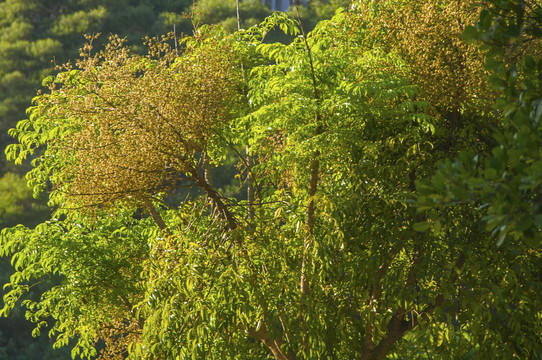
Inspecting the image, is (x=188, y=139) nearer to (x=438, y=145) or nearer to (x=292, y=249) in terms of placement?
(x=292, y=249)

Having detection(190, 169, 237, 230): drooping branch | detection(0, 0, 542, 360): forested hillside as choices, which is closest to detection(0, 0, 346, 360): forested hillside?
detection(0, 0, 542, 360): forested hillside

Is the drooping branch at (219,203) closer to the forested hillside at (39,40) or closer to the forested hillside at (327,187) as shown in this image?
the forested hillside at (327,187)

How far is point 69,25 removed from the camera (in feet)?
70.2

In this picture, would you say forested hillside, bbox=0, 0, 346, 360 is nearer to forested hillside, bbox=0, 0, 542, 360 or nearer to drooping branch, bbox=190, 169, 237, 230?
forested hillside, bbox=0, 0, 542, 360

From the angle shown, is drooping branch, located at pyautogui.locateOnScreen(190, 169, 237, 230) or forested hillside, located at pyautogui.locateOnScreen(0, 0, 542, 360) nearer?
forested hillside, located at pyautogui.locateOnScreen(0, 0, 542, 360)

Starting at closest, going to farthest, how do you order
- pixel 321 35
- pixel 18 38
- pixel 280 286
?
pixel 280 286 < pixel 321 35 < pixel 18 38

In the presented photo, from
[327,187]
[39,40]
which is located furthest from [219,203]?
[39,40]

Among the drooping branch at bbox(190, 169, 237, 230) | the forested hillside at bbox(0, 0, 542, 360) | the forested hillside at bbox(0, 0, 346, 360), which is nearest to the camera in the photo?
the forested hillside at bbox(0, 0, 542, 360)

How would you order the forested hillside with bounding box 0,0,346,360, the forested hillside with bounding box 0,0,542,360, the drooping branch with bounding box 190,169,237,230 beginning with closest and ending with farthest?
1. the forested hillside with bounding box 0,0,542,360
2. the drooping branch with bounding box 190,169,237,230
3. the forested hillside with bounding box 0,0,346,360

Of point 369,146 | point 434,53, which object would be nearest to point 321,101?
point 369,146

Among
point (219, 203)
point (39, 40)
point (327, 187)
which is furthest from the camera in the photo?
point (39, 40)

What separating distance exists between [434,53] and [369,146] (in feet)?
2.69

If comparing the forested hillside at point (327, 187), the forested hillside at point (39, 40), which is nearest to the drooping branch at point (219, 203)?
the forested hillside at point (327, 187)

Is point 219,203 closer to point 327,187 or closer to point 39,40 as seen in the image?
point 327,187
